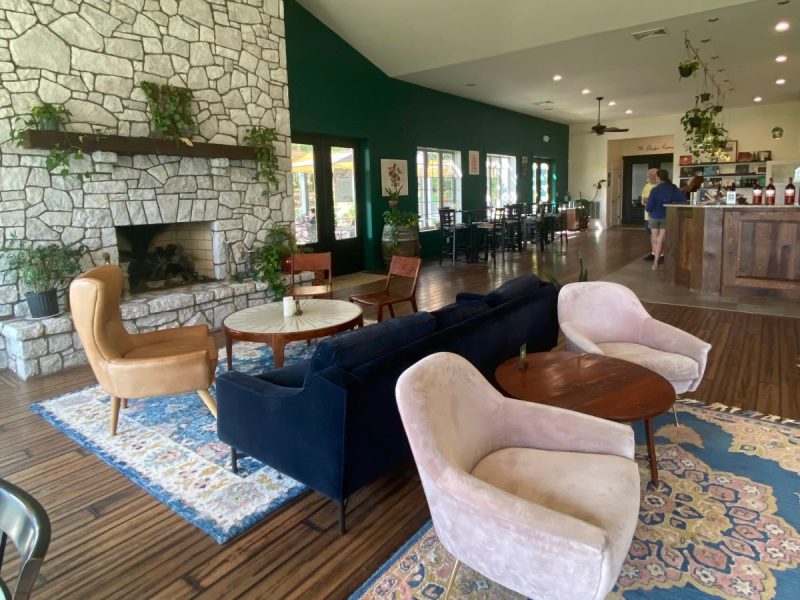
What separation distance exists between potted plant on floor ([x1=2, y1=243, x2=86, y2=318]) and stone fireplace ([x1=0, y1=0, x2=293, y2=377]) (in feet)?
0.41

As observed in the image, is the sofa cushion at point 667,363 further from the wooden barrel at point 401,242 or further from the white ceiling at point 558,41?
the wooden barrel at point 401,242

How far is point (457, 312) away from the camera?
2750 mm

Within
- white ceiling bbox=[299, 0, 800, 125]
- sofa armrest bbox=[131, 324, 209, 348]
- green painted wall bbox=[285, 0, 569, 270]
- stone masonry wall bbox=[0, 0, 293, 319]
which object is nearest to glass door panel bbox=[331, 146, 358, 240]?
green painted wall bbox=[285, 0, 569, 270]

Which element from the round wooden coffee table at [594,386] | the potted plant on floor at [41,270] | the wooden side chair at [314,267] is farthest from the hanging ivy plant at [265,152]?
the round wooden coffee table at [594,386]

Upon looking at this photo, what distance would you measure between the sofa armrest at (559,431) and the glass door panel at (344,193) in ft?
22.4

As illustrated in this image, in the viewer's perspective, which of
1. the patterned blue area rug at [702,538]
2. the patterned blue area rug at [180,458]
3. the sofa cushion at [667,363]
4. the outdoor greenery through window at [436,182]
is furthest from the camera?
the outdoor greenery through window at [436,182]

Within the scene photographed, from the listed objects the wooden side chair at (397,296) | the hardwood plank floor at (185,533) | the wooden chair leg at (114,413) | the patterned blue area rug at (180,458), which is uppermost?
the wooden side chair at (397,296)

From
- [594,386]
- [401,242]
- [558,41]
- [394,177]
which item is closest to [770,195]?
[558,41]

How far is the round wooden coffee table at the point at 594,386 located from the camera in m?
2.18

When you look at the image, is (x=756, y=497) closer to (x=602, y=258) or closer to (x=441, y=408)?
(x=441, y=408)

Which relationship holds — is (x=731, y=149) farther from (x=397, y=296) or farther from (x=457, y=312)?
(x=457, y=312)

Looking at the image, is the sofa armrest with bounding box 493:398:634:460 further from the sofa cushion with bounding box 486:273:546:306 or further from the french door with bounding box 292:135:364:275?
the french door with bounding box 292:135:364:275

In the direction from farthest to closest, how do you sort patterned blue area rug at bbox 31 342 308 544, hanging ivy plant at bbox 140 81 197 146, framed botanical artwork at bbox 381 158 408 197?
framed botanical artwork at bbox 381 158 408 197 < hanging ivy plant at bbox 140 81 197 146 < patterned blue area rug at bbox 31 342 308 544

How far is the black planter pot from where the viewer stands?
4348 mm
